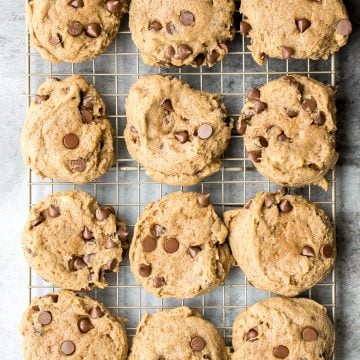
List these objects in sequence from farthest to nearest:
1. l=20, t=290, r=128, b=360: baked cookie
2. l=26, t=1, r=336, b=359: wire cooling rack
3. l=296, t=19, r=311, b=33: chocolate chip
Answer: l=26, t=1, r=336, b=359: wire cooling rack < l=20, t=290, r=128, b=360: baked cookie < l=296, t=19, r=311, b=33: chocolate chip

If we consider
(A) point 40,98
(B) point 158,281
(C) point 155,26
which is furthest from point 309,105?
(A) point 40,98

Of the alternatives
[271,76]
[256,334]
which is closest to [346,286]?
[256,334]

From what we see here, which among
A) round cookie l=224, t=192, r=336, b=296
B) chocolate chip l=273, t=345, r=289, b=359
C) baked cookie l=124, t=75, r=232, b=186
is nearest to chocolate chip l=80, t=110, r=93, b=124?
baked cookie l=124, t=75, r=232, b=186

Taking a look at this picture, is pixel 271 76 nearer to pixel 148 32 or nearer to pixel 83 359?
pixel 148 32

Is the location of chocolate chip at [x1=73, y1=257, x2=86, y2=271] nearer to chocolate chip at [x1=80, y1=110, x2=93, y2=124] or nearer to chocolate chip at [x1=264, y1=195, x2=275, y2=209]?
chocolate chip at [x1=80, y1=110, x2=93, y2=124]

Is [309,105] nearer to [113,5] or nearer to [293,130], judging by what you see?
[293,130]
